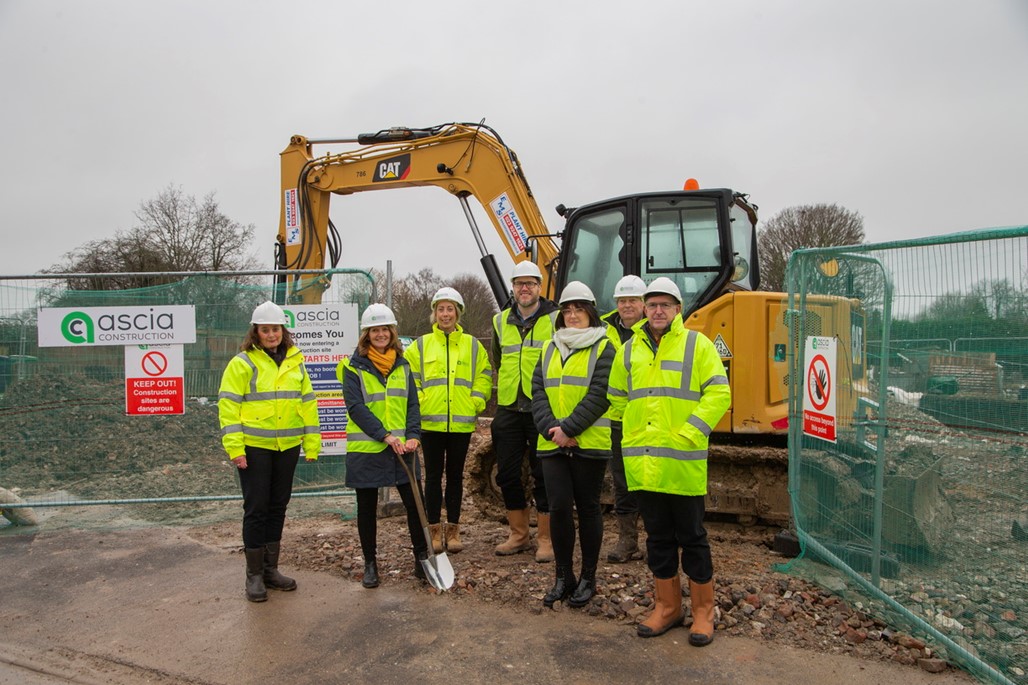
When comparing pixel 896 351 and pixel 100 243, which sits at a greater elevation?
pixel 100 243

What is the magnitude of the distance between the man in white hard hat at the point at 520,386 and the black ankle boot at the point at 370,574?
97 cm

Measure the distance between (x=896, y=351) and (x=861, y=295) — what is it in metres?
0.60

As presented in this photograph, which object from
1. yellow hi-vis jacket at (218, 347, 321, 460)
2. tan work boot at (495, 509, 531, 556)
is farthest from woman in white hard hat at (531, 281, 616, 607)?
yellow hi-vis jacket at (218, 347, 321, 460)

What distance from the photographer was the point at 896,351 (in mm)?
4316

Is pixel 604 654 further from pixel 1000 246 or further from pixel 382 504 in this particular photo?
pixel 382 504

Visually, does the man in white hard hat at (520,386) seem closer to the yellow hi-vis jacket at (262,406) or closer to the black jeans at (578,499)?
the black jeans at (578,499)

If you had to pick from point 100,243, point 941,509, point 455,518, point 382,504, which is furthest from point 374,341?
point 100,243

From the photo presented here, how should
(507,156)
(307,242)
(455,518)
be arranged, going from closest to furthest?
(455,518) < (507,156) < (307,242)

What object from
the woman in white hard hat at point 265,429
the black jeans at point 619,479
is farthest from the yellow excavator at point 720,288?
the woman in white hard hat at point 265,429

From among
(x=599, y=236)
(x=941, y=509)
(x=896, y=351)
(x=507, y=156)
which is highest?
(x=507, y=156)

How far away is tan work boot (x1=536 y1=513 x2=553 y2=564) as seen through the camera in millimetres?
5654

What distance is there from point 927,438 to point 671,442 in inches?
52.4

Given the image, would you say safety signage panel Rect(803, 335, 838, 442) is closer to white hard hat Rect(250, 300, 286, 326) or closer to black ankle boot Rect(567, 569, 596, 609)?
black ankle boot Rect(567, 569, 596, 609)

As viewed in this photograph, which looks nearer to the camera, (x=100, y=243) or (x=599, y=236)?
(x=599, y=236)
